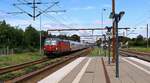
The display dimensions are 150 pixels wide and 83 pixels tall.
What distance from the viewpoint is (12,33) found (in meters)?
85.2

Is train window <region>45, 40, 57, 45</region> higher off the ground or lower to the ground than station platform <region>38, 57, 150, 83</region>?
higher

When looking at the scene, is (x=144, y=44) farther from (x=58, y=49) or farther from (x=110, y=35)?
(x=110, y=35)

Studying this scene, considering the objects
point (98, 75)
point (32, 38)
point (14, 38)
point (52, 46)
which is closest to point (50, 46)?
point (52, 46)

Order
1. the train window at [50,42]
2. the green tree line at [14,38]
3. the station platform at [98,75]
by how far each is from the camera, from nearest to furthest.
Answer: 1. the station platform at [98,75]
2. the train window at [50,42]
3. the green tree line at [14,38]

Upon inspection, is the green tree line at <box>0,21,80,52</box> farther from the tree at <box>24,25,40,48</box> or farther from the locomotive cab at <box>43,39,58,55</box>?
the locomotive cab at <box>43,39,58,55</box>

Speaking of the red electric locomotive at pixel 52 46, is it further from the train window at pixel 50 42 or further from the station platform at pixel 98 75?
the station platform at pixel 98 75

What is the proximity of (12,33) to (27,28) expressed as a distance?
28.5m

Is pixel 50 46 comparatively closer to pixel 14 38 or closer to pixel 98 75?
pixel 14 38

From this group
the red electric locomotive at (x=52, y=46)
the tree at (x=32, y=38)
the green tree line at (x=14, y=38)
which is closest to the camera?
the red electric locomotive at (x=52, y=46)

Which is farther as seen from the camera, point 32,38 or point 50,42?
point 32,38

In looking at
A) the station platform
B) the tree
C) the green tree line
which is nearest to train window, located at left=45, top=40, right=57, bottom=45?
the green tree line

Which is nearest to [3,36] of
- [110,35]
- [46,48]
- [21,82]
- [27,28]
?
[46,48]

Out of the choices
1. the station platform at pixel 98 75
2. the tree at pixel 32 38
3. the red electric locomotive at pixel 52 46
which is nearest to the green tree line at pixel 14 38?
the tree at pixel 32 38

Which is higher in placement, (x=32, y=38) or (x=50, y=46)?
(x=32, y=38)
